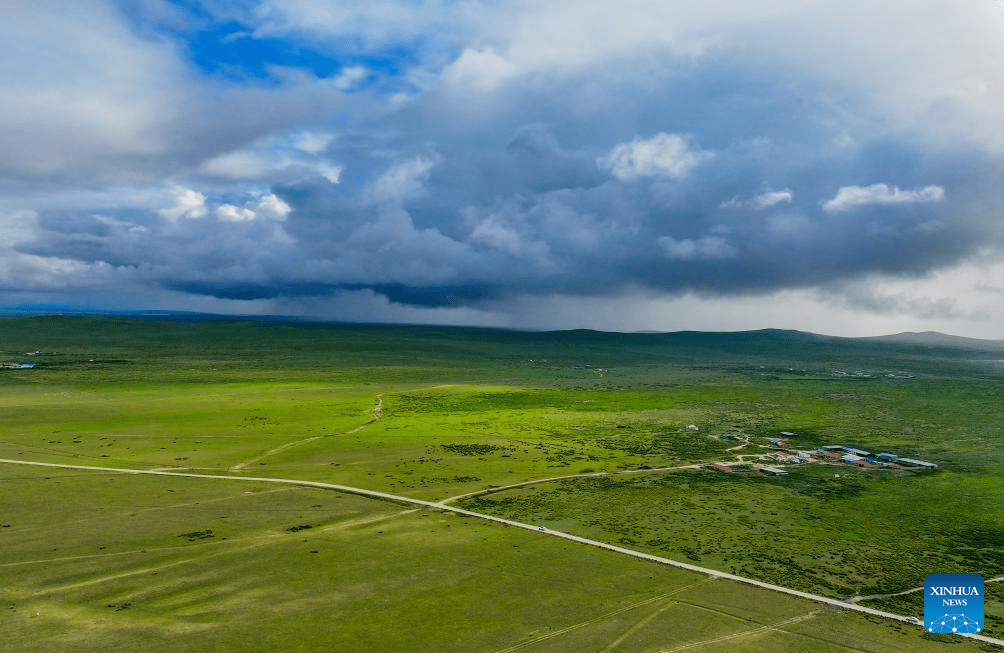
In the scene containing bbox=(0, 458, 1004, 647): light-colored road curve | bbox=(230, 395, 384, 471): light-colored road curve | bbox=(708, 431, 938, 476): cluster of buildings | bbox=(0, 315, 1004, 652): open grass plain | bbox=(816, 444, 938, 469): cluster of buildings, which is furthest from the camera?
bbox=(816, 444, 938, 469): cluster of buildings

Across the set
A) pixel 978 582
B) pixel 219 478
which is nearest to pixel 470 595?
pixel 978 582

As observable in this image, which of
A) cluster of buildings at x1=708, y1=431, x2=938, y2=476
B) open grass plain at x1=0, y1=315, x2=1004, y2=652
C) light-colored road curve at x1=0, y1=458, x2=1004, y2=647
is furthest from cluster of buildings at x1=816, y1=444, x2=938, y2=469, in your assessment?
light-colored road curve at x1=0, y1=458, x2=1004, y2=647

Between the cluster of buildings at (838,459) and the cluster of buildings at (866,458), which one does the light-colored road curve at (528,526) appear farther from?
the cluster of buildings at (866,458)

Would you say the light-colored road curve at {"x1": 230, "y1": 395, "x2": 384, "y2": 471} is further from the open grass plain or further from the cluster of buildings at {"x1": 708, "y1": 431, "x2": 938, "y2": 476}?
the cluster of buildings at {"x1": 708, "y1": 431, "x2": 938, "y2": 476}
